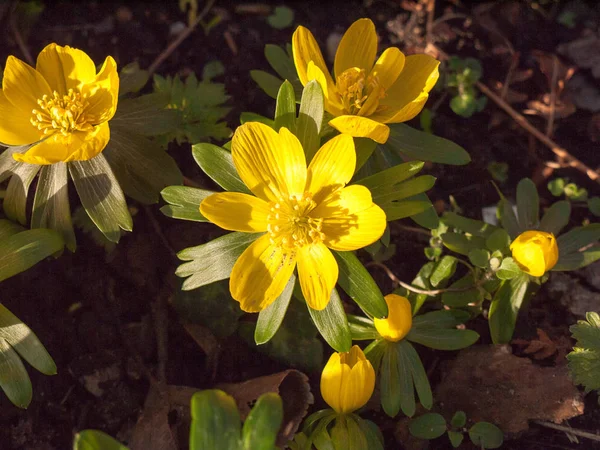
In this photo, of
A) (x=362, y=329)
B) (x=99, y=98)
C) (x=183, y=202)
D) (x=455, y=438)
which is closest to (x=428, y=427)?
(x=455, y=438)

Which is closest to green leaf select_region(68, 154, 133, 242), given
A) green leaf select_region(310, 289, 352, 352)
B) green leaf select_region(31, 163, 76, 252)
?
green leaf select_region(31, 163, 76, 252)

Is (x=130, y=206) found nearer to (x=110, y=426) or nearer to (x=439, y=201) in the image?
(x=110, y=426)

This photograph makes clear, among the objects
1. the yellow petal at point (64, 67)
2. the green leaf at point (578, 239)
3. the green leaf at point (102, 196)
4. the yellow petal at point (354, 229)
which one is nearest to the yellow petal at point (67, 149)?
the green leaf at point (102, 196)

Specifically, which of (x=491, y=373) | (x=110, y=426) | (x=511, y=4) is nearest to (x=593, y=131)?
(x=511, y=4)

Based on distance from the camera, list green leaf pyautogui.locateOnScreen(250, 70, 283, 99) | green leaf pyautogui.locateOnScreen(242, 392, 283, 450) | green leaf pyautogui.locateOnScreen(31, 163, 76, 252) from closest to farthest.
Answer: green leaf pyautogui.locateOnScreen(242, 392, 283, 450) < green leaf pyautogui.locateOnScreen(31, 163, 76, 252) < green leaf pyautogui.locateOnScreen(250, 70, 283, 99)

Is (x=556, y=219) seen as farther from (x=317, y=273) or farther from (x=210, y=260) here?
(x=210, y=260)

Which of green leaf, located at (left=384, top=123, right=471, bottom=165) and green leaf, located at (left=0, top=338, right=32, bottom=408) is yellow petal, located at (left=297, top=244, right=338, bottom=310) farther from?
green leaf, located at (left=0, top=338, right=32, bottom=408)
